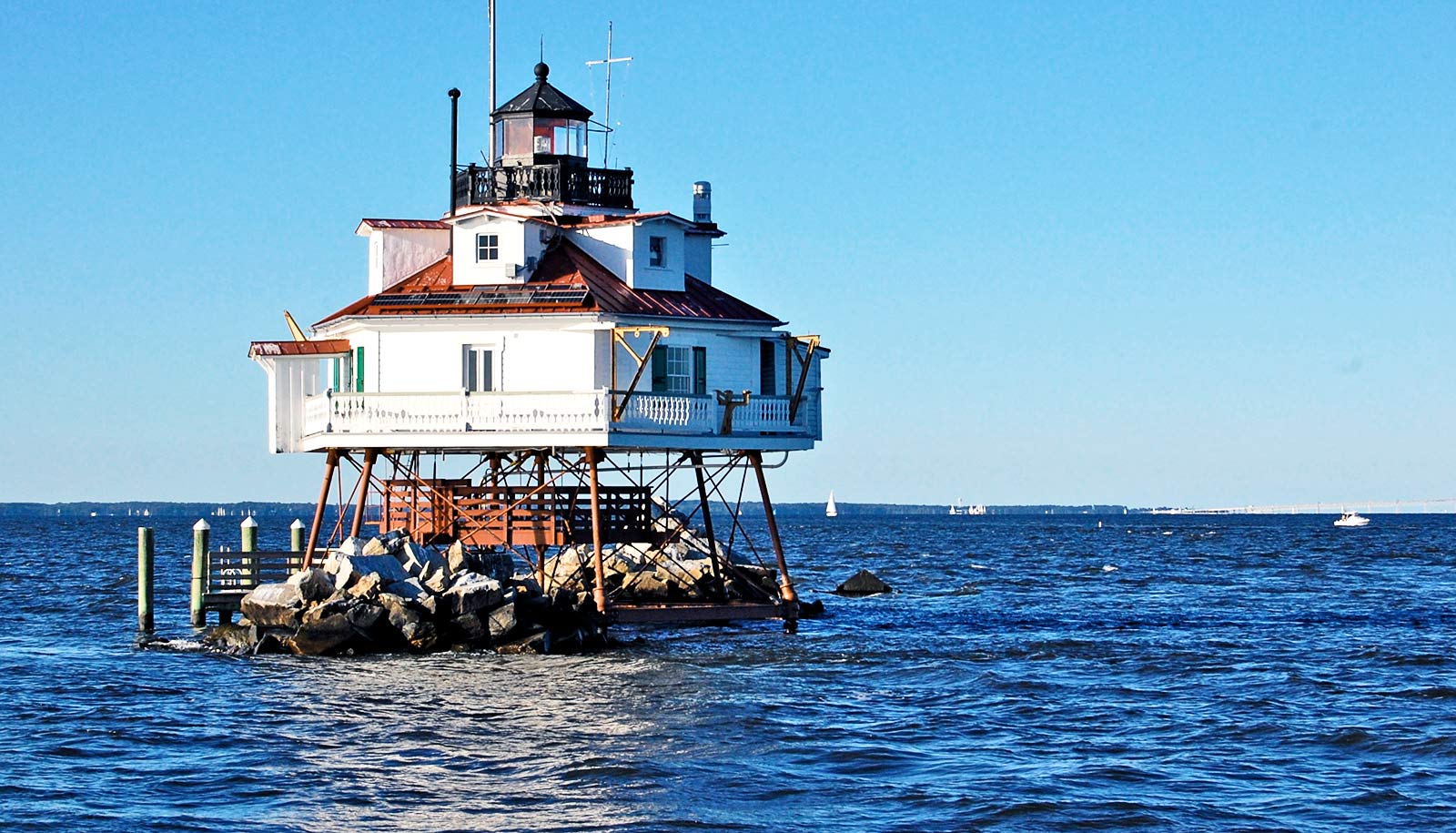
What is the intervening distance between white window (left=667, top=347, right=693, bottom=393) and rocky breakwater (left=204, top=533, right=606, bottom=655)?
4.80 m

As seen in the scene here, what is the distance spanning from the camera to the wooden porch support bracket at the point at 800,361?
38.4m

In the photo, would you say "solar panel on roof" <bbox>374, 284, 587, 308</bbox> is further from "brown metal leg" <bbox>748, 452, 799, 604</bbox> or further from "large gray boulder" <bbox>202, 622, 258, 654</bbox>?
"large gray boulder" <bbox>202, 622, 258, 654</bbox>

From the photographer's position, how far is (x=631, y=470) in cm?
4081

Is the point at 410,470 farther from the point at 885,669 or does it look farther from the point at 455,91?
the point at 885,669

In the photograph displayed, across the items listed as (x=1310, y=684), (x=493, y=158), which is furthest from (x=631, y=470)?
(x=1310, y=684)

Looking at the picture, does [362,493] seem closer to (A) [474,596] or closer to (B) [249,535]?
(A) [474,596]

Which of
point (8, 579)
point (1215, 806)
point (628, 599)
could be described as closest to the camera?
point (1215, 806)

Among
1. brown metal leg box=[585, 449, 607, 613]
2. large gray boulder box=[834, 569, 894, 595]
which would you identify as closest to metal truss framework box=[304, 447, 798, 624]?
brown metal leg box=[585, 449, 607, 613]

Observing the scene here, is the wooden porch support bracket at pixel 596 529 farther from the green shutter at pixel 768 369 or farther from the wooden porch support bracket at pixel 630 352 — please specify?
the green shutter at pixel 768 369

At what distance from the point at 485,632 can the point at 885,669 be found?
7.68m

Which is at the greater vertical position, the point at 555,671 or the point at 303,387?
the point at 303,387

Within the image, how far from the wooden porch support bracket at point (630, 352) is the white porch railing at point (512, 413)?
0.49 feet

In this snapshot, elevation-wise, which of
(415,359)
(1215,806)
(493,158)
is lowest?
(1215,806)

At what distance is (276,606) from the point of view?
117ft
